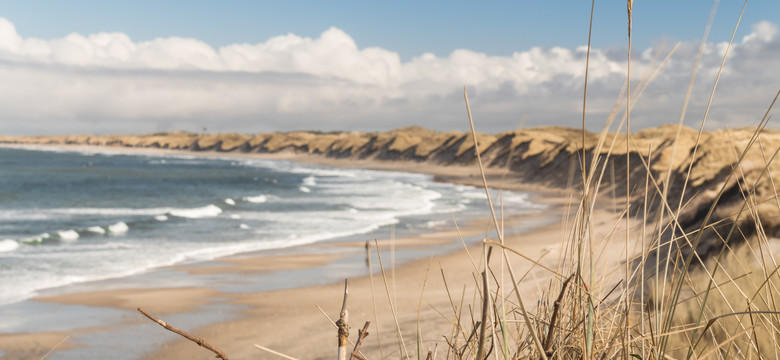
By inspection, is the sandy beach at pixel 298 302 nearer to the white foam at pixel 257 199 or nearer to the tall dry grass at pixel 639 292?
the tall dry grass at pixel 639 292

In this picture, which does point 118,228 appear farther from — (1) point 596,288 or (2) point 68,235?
(1) point 596,288

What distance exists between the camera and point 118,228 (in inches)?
828

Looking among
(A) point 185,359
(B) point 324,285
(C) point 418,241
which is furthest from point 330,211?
(A) point 185,359

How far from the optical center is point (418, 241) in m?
17.9

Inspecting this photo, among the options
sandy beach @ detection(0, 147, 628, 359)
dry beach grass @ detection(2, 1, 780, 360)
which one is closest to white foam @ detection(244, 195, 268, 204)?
dry beach grass @ detection(2, 1, 780, 360)

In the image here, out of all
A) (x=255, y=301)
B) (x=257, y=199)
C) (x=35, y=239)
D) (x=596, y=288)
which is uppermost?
(x=596, y=288)

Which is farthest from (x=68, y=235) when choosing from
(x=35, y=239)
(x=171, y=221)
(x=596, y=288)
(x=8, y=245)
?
(x=596, y=288)

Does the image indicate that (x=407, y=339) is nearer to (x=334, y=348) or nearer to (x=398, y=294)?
(x=334, y=348)

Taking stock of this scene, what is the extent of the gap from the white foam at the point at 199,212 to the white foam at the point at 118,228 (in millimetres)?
3971

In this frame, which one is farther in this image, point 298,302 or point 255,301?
point 255,301

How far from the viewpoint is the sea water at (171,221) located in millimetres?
15023

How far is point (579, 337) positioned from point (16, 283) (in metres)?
14.0

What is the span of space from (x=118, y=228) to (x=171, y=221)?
2843 millimetres

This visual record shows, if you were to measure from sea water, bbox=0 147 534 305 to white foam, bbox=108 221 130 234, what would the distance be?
0.05m
